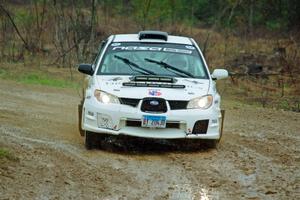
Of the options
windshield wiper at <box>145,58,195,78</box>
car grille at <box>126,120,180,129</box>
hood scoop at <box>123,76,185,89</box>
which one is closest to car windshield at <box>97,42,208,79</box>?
windshield wiper at <box>145,58,195,78</box>

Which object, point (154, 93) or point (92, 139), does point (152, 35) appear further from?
point (92, 139)

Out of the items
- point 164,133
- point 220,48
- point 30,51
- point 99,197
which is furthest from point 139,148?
point 220,48

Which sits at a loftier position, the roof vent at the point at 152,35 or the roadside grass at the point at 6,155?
the roof vent at the point at 152,35

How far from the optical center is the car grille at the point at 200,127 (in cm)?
950

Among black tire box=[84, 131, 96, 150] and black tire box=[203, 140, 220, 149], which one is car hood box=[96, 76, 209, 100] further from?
black tire box=[203, 140, 220, 149]

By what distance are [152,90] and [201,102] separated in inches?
27.2

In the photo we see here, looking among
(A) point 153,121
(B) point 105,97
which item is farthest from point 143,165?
(B) point 105,97

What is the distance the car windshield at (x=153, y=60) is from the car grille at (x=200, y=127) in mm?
1071

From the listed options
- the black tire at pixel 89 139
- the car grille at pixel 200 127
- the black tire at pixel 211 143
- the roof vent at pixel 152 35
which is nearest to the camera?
the car grille at pixel 200 127

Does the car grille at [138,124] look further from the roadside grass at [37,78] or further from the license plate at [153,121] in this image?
the roadside grass at [37,78]

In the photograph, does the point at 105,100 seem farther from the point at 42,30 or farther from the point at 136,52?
the point at 42,30

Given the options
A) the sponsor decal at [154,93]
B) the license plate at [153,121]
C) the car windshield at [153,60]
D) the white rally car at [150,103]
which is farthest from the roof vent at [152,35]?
the license plate at [153,121]

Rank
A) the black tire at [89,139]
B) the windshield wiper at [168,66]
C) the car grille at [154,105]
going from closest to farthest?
the car grille at [154,105] → the black tire at [89,139] → the windshield wiper at [168,66]

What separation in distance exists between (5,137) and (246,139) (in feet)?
12.5
